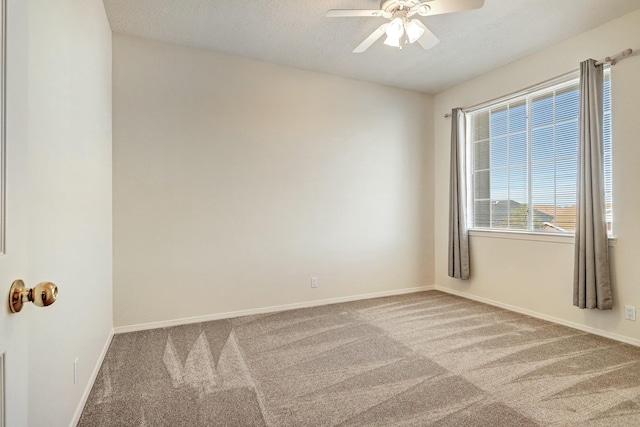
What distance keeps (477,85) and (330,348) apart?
11.9 feet

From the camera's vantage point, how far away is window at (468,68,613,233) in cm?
324

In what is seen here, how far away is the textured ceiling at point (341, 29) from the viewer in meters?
2.71

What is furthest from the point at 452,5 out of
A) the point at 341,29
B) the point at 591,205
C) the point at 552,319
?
the point at 552,319

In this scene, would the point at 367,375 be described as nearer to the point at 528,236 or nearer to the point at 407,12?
the point at 528,236

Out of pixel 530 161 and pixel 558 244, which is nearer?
pixel 558 244

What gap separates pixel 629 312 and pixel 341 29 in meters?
3.56

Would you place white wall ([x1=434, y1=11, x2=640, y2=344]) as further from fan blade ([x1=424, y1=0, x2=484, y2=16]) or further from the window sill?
fan blade ([x1=424, y1=0, x2=484, y2=16])

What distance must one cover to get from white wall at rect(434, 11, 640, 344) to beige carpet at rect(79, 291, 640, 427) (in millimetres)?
275

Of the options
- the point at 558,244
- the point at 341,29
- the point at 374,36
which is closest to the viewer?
the point at 374,36

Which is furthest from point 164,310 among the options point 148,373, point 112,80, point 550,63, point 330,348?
point 550,63

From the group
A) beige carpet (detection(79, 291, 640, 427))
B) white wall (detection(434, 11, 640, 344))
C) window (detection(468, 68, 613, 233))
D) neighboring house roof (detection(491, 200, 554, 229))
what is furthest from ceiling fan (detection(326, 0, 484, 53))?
beige carpet (detection(79, 291, 640, 427))

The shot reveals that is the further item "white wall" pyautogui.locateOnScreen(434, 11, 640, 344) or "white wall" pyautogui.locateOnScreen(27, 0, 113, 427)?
"white wall" pyautogui.locateOnScreen(434, 11, 640, 344)

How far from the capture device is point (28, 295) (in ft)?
2.45

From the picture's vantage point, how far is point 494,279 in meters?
3.95
